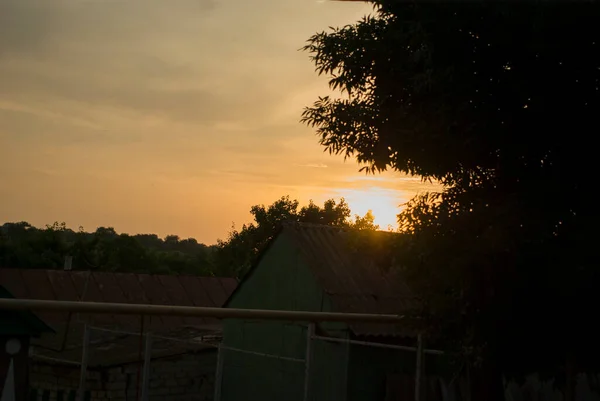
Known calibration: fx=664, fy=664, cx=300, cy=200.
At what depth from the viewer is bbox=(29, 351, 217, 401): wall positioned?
14.2 m

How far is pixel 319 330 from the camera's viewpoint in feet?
45.5

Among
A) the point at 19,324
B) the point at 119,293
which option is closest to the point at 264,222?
the point at 119,293

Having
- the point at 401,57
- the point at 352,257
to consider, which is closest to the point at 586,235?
the point at 401,57

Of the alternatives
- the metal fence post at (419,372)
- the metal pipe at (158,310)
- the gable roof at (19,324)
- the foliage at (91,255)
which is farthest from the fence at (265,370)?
the foliage at (91,255)

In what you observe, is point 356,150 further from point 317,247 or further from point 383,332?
point 317,247

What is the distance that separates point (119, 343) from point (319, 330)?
20.7ft

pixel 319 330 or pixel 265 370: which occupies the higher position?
pixel 319 330

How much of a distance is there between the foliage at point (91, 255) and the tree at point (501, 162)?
135ft

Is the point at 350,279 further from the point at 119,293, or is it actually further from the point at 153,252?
the point at 153,252

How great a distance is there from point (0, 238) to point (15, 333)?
44.6 meters

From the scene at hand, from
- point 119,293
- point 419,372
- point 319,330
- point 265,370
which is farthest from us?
point 119,293

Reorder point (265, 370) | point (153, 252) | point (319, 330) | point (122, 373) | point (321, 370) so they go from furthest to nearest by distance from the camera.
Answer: point (153, 252) → point (265, 370) → point (321, 370) → point (122, 373) → point (319, 330)

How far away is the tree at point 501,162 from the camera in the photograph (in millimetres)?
5668

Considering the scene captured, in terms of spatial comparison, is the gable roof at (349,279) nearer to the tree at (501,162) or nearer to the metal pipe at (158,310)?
the tree at (501,162)
